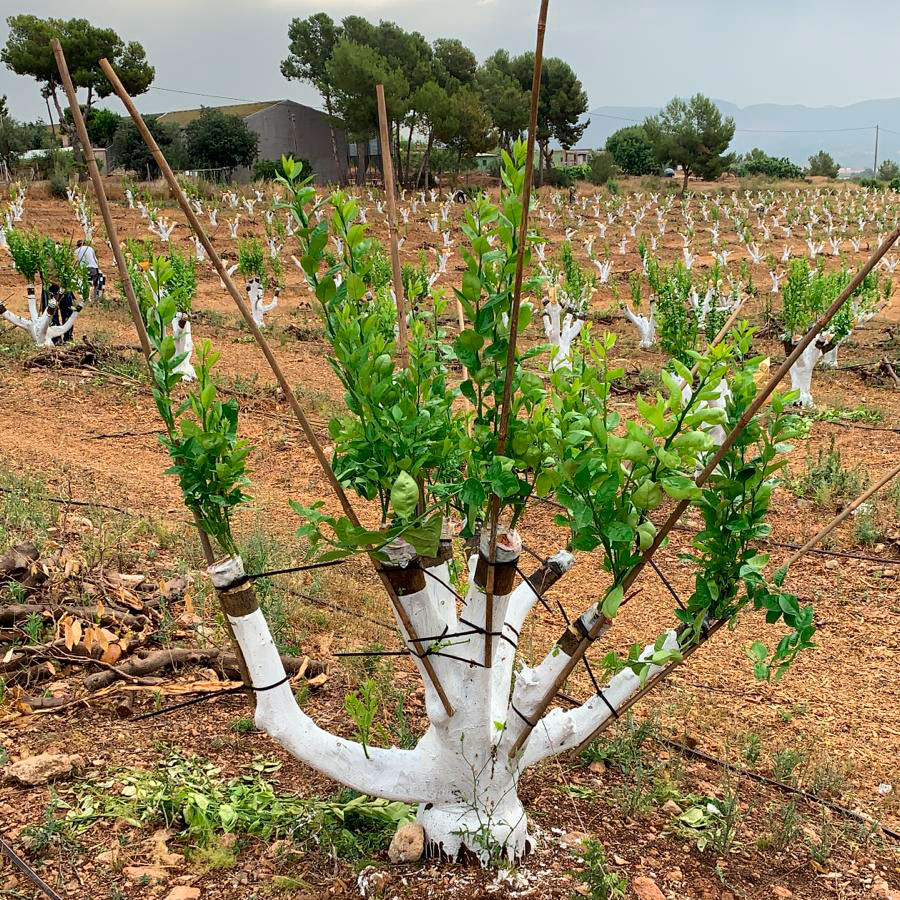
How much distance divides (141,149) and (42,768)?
→ 40.0 metres

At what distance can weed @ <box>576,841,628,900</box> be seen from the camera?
7.47ft

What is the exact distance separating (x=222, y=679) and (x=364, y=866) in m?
1.40

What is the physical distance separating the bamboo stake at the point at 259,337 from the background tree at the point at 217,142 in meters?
40.7

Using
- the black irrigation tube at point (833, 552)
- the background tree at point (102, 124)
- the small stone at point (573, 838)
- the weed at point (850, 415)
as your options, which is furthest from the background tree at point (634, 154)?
the small stone at point (573, 838)

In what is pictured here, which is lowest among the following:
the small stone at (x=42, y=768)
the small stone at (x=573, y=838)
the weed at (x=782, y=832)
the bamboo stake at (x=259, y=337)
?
the weed at (x=782, y=832)

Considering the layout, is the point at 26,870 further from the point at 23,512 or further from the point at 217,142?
the point at 217,142

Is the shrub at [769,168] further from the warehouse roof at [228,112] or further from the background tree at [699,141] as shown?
the warehouse roof at [228,112]

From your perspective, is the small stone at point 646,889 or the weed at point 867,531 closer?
the small stone at point 646,889

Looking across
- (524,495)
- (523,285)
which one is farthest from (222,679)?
(523,285)

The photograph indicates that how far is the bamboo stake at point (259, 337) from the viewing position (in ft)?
5.76

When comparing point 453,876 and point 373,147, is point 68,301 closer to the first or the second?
point 453,876

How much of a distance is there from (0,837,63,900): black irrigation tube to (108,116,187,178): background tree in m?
38.8

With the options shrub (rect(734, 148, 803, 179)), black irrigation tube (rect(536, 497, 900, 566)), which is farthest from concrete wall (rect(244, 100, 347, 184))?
black irrigation tube (rect(536, 497, 900, 566))

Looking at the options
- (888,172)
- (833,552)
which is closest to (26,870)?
(833,552)
